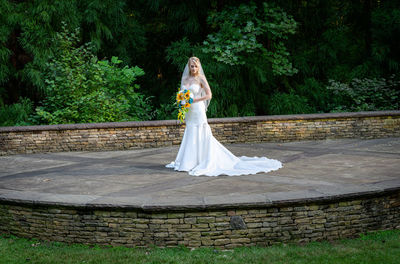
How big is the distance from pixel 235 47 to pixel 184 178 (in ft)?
26.6

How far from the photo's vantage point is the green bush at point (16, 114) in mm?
13845

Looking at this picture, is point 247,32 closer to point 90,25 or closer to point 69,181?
point 90,25

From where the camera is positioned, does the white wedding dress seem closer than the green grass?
No

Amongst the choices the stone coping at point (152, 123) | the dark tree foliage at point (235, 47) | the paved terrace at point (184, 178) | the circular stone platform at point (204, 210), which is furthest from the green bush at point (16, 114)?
the circular stone platform at point (204, 210)

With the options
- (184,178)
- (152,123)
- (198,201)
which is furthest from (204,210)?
(152,123)

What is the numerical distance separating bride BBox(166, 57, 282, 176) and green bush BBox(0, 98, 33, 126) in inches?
266

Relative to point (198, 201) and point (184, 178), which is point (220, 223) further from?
point (184, 178)

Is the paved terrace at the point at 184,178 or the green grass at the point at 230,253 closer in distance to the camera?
the green grass at the point at 230,253

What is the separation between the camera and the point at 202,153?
873 centimetres

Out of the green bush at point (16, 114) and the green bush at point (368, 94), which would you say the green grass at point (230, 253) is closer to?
the green bush at point (16, 114)

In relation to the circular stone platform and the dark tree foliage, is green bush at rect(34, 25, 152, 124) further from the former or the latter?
the circular stone platform

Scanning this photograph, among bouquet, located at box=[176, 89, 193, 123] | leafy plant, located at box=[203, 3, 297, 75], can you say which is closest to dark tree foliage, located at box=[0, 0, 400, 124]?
leafy plant, located at box=[203, 3, 297, 75]

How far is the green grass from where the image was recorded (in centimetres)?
498

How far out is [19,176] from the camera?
27.6 feet
